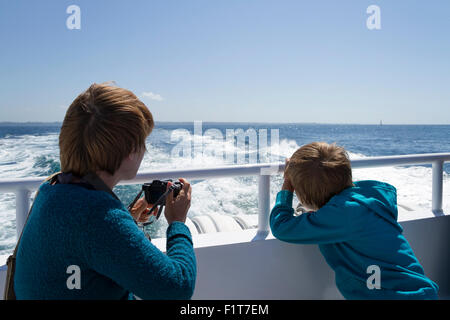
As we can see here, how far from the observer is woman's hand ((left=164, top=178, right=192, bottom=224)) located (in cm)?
79

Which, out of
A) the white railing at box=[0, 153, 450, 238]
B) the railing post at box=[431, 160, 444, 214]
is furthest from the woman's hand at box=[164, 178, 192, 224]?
the railing post at box=[431, 160, 444, 214]

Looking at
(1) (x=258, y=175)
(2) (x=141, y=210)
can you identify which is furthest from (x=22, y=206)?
(1) (x=258, y=175)

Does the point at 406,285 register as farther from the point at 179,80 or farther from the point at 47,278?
the point at 179,80

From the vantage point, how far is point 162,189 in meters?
0.88

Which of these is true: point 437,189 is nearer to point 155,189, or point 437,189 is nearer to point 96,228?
point 155,189

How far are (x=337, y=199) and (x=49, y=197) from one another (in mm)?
867

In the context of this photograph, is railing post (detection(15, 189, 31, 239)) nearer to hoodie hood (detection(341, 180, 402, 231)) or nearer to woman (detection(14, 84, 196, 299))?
woman (detection(14, 84, 196, 299))

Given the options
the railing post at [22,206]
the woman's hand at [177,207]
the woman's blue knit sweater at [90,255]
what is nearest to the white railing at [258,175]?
the railing post at [22,206]

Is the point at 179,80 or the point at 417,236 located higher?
the point at 179,80

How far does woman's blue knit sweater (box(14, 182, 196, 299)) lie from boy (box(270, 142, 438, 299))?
0.62 meters

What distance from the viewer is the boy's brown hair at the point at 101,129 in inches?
25.7

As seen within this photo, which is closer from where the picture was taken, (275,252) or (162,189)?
(162,189)

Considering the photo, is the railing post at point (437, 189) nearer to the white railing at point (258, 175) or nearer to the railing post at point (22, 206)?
the white railing at point (258, 175)
